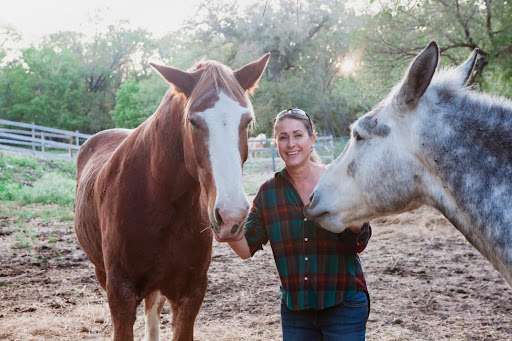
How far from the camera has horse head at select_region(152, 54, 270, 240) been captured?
2082 millimetres

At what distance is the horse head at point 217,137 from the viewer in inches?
82.0

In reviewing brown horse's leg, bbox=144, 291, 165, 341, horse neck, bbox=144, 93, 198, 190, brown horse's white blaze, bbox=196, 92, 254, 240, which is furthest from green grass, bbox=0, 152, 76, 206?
brown horse's white blaze, bbox=196, 92, 254, 240

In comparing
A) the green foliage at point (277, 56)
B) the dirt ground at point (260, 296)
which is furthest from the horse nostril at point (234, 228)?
the green foliage at point (277, 56)

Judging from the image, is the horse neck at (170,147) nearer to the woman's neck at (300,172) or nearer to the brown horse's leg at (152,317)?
the woman's neck at (300,172)

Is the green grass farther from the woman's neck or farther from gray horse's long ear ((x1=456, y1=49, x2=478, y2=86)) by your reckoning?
gray horse's long ear ((x1=456, y1=49, x2=478, y2=86))

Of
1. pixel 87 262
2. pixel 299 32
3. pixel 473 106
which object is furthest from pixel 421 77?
pixel 299 32

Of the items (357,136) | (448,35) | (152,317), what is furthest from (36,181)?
(357,136)

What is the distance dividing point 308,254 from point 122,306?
1259 mm

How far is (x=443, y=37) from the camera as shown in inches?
384

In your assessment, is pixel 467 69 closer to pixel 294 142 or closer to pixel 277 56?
pixel 294 142

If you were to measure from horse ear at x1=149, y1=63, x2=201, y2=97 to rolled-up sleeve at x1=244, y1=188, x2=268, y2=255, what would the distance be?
2.62ft

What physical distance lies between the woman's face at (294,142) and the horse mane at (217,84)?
9.8 inches

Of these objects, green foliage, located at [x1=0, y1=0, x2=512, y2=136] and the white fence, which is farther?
the white fence

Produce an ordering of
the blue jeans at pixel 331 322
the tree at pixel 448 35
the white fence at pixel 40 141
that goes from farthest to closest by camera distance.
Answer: the white fence at pixel 40 141 < the tree at pixel 448 35 < the blue jeans at pixel 331 322
